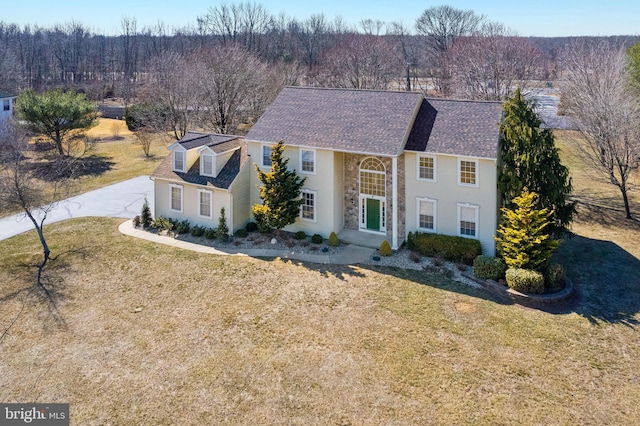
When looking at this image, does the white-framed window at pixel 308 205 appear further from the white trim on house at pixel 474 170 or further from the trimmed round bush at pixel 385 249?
the white trim on house at pixel 474 170

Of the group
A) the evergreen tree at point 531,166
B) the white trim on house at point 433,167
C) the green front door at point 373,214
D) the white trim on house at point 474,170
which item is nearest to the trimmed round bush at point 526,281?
the evergreen tree at point 531,166

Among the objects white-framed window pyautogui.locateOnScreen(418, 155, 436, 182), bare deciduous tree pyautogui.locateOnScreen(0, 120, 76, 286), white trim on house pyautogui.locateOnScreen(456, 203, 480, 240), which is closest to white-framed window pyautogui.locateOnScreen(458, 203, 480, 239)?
white trim on house pyautogui.locateOnScreen(456, 203, 480, 240)

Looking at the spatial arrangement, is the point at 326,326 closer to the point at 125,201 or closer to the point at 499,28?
the point at 125,201

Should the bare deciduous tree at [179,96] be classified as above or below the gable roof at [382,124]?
above

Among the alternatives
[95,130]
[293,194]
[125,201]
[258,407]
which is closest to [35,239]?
[125,201]

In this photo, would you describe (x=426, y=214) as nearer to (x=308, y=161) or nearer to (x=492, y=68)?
(x=308, y=161)

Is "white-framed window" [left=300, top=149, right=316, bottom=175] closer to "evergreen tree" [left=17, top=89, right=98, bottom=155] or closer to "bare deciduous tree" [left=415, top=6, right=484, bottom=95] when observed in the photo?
"evergreen tree" [left=17, top=89, right=98, bottom=155]
